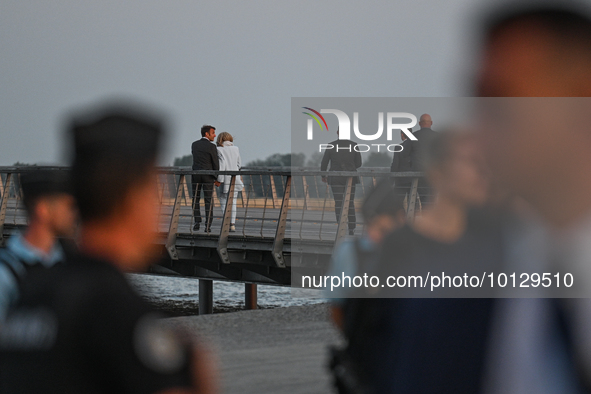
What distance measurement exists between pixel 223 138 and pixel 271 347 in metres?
6.59

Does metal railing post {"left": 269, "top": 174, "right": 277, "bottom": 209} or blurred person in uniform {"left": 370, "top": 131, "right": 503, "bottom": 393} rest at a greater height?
blurred person in uniform {"left": 370, "top": 131, "right": 503, "bottom": 393}

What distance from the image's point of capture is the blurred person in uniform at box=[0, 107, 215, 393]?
116 cm

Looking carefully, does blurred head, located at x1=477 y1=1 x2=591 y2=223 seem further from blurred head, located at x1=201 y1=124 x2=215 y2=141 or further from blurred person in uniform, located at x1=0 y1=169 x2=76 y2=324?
blurred head, located at x1=201 y1=124 x2=215 y2=141

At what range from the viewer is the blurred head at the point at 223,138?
12843mm

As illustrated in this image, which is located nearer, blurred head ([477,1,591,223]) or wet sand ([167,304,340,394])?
blurred head ([477,1,591,223])

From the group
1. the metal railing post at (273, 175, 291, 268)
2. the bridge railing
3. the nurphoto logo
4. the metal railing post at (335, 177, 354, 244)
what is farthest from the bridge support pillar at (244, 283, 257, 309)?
the nurphoto logo

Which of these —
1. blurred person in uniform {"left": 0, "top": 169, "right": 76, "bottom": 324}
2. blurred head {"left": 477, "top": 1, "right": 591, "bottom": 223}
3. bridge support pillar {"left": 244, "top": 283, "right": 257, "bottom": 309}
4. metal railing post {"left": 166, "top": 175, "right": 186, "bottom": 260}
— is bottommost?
bridge support pillar {"left": 244, "top": 283, "right": 257, "bottom": 309}

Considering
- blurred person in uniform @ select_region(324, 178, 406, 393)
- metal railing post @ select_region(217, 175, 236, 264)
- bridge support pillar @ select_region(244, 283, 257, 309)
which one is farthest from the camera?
bridge support pillar @ select_region(244, 283, 257, 309)

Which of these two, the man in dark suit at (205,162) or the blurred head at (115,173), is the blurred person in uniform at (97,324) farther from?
the man in dark suit at (205,162)

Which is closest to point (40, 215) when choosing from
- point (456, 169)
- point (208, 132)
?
point (456, 169)

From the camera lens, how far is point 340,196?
11.1 metres

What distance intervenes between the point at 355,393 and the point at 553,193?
46 cm

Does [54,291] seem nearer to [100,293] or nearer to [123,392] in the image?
[100,293]

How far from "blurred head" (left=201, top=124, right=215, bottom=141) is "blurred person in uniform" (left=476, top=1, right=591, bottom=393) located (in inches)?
451
